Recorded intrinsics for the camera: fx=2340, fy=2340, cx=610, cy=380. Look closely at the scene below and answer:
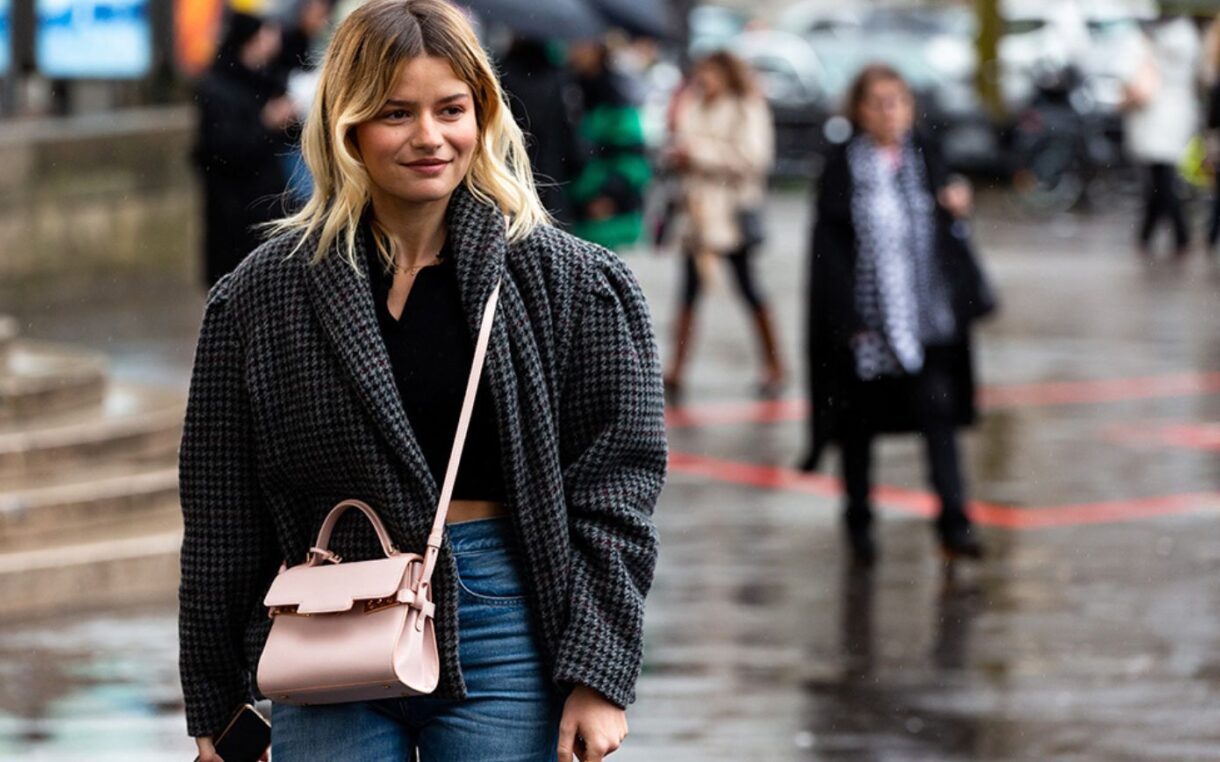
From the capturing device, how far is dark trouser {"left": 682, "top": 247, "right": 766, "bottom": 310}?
42.2 feet

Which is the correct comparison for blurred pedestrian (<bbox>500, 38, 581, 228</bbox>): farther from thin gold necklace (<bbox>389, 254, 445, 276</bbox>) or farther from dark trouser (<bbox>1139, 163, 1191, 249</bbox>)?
dark trouser (<bbox>1139, 163, 1191, 249</bbox>)

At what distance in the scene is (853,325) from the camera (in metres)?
8.23

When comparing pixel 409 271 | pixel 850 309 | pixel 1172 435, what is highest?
pixel 409 271

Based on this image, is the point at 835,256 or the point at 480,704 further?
the point at 835,256

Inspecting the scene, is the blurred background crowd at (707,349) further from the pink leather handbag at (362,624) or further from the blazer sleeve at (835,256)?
the pink leather handbag at (362,624)

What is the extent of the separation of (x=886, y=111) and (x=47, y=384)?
134 inches

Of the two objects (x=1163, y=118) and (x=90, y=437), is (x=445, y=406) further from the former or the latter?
(x=1163, y=118)

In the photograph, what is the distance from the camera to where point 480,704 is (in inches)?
129

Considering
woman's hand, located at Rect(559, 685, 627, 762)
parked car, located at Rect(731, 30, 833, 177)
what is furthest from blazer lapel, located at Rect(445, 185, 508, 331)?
parked car, located at Rect(731, 30, 833, 177)

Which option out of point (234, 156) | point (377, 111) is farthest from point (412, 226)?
point (234, 156)

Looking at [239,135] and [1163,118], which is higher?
[239,135]

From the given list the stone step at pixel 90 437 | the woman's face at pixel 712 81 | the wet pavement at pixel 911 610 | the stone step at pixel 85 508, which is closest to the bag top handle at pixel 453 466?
the wet pavement at pixel 911 610

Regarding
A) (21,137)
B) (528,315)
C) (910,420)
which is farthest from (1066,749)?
(21,137)

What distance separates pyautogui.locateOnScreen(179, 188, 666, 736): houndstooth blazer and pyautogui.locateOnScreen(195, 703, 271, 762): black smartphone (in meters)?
0.12
